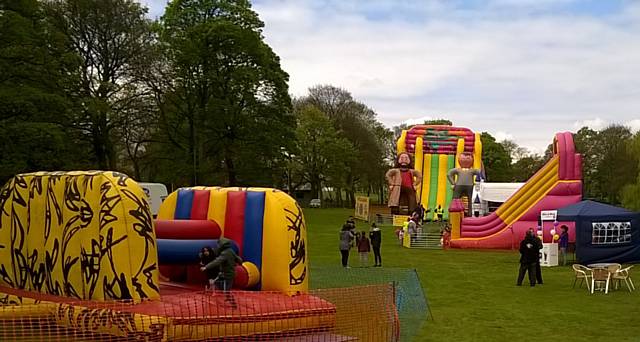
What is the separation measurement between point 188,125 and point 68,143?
13.9 meters

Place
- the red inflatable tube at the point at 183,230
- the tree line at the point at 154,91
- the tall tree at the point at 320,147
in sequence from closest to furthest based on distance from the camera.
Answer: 1. the red inflatable tube at the point at 183,230
2. the tree line at the point at 154,91
3. the tall tree at the point at 320,147

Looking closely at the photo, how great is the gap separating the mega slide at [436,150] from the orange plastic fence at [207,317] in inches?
1379

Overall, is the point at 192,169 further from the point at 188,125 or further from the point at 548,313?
the point at 548,313

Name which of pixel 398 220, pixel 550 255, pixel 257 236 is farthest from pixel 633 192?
pixel 257 236

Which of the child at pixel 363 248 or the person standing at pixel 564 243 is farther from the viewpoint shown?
the person standing at pixel 564 243

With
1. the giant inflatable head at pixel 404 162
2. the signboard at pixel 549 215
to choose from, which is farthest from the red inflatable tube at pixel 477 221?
the giant inflatable head at pixel 404 162

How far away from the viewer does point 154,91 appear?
125 ft

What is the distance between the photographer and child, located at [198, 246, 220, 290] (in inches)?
389

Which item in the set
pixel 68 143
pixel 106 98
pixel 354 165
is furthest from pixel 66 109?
pixel 354 165

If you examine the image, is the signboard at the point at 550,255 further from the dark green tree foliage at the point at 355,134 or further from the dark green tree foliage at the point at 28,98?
the dark green tree foliage at the point at 355,134

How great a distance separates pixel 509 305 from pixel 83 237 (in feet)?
27.5

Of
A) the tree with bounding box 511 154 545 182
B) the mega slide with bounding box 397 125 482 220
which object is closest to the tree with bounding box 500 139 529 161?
the tree with bounding box 511 154 545 182

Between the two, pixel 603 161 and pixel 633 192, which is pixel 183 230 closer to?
pixel 633 192

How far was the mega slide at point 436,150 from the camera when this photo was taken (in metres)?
45.2
